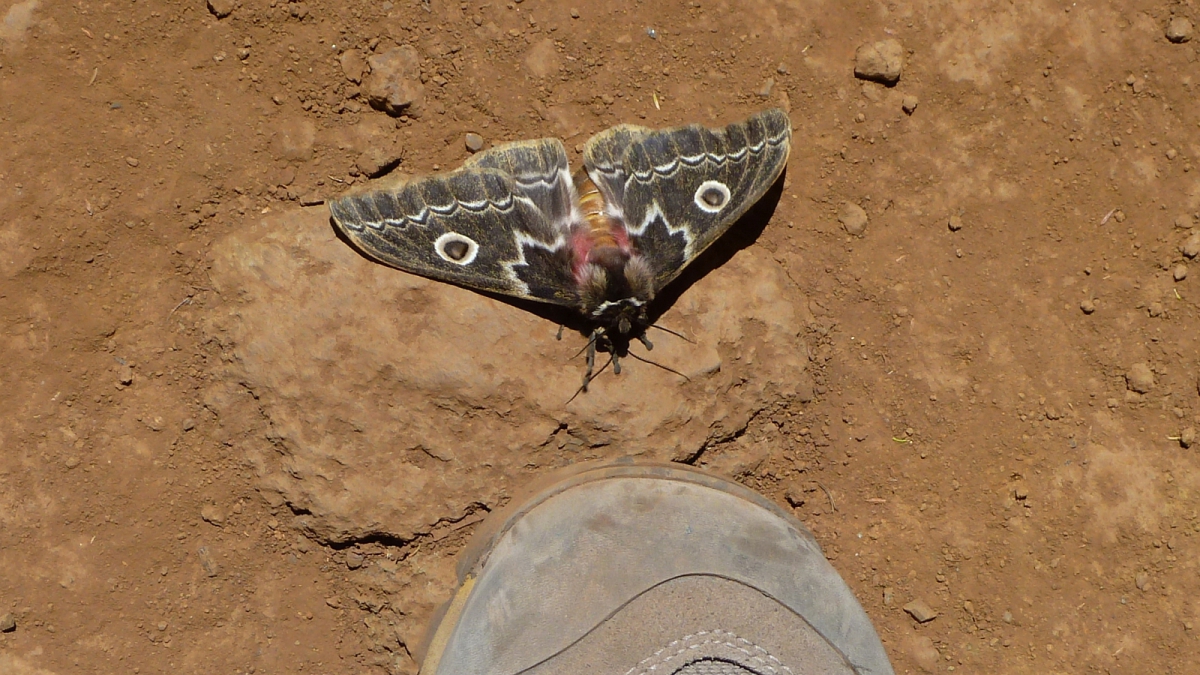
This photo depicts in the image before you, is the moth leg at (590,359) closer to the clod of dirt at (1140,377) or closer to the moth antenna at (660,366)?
the moth antenna at (660,366)

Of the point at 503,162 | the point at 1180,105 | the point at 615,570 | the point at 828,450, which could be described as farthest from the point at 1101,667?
the point at 503,162

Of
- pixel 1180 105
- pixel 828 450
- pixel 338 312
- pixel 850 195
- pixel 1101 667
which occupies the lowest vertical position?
pixel 1101 667

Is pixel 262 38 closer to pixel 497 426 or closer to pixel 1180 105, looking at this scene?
pixel 497 426

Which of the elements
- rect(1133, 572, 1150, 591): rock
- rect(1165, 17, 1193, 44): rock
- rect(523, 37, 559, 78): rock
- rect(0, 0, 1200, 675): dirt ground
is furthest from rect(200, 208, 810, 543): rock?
rect(1165, 17, 1193, 44): rock

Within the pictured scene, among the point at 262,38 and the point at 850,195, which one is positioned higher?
the point at 262,38

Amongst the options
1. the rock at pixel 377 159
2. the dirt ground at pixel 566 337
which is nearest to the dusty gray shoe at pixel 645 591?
the dirt ground at pixel 566 337

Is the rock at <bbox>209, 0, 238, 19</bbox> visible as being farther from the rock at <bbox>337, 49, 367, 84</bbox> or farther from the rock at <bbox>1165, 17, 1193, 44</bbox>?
Answer: the rock at <bbox>1165, 17, 1193, 44</bbox>
